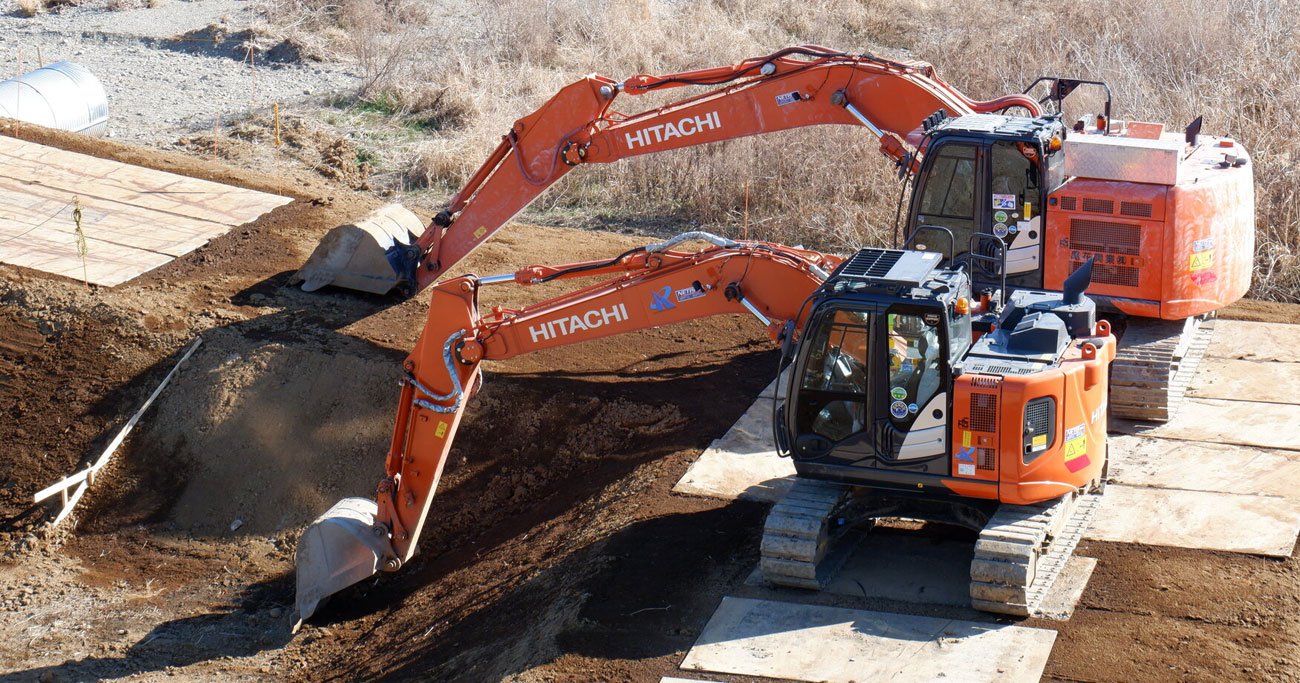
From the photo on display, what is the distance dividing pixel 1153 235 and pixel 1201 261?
56 centimetres

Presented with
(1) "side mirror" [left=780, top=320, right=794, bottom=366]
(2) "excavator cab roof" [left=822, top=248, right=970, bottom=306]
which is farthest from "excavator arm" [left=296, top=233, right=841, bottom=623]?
(2) "excavator cab roof" [left=822, top=248, right=970, bottom=306]

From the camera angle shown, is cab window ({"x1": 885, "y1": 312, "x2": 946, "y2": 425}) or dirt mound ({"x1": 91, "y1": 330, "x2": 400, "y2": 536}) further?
dirt mound ({"x1": 91, "y1": 330, "x2": 400, "y2": 536})

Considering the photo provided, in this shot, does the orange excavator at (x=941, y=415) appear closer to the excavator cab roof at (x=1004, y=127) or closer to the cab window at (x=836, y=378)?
the cab window at (x=836, y=378)

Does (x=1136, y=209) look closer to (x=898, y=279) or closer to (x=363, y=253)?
(x=898, y=279)

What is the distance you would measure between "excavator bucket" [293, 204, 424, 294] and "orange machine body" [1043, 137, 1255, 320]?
7.28 metres

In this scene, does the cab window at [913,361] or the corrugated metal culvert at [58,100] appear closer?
the cab window at [913,361]

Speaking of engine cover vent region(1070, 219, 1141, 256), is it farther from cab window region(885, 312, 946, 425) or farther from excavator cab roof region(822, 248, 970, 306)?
cab window region(885, 312, 946, 425)

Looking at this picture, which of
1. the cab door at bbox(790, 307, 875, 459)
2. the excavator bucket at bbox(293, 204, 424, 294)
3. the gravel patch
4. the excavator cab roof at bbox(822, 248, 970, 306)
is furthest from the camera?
the gravel patch

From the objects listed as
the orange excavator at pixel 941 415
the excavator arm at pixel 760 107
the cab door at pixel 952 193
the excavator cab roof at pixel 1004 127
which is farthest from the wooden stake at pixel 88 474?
the excavator cab roof at pixel 1004 127

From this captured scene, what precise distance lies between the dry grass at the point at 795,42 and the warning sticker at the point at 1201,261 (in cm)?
414

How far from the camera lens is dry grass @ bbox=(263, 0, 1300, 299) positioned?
18.4m

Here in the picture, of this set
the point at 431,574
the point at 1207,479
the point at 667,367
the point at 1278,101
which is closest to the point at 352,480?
the point at 431,574

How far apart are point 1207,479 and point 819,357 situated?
4.14 m

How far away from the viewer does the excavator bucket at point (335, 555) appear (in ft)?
38.3
